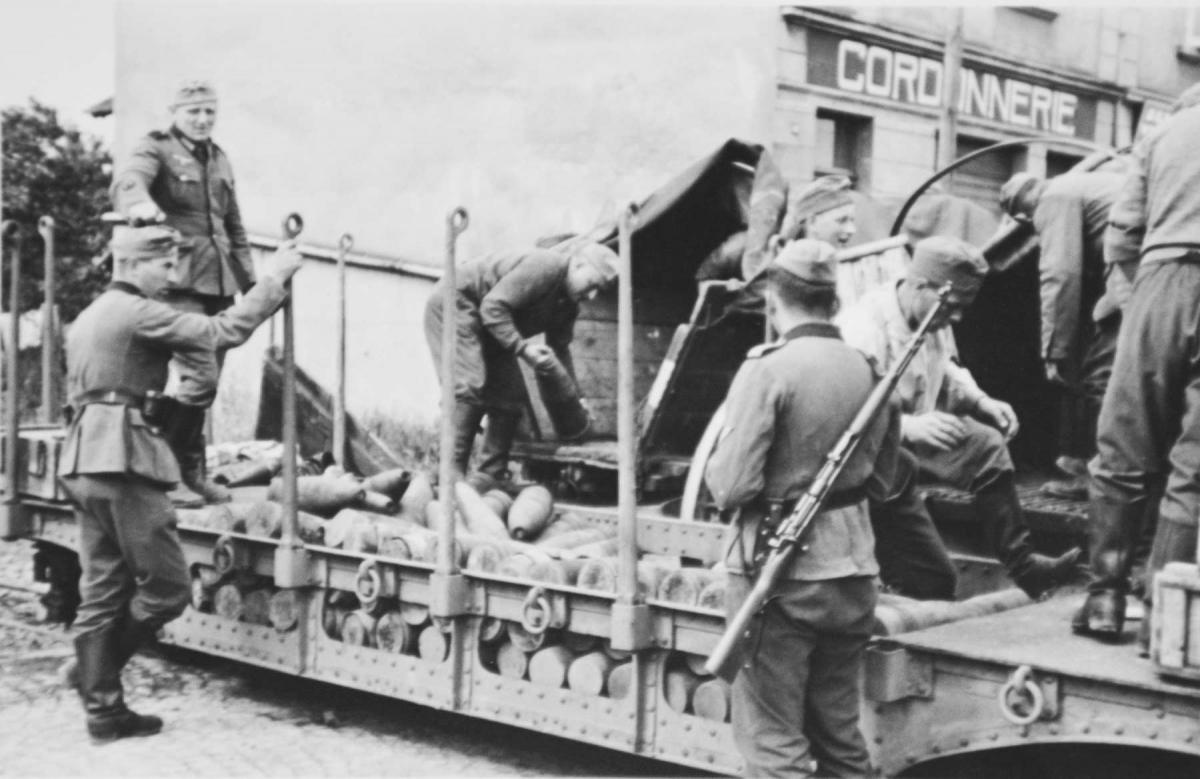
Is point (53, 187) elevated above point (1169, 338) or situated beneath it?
elevated above

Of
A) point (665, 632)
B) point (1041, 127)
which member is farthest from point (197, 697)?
point (1041, 127)

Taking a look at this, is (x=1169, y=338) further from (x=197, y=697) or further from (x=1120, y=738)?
(x=197, y=697)

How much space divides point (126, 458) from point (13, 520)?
1817mm

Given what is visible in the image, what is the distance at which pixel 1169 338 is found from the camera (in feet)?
13.1

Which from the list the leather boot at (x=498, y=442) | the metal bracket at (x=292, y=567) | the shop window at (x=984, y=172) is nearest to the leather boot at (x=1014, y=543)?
the metal bracket at (x=292, y=567)

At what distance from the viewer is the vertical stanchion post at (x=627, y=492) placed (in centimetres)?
444

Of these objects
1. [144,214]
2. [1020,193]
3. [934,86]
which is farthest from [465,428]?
[934,86]

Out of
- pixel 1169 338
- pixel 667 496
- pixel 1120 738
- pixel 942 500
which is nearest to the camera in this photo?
pixel 1120 738

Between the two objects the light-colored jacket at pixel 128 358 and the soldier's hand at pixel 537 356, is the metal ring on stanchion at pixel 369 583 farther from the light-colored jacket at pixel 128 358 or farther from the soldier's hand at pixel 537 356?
the soldier's hand at pixel 537 356

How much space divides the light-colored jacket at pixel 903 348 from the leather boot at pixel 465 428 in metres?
2.49

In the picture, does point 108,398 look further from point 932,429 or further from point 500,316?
point 932,429

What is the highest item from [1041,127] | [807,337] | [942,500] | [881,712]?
[1041,127]

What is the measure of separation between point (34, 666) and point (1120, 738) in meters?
4.78

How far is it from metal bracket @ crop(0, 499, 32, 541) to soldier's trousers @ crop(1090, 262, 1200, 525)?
4.84 meters
